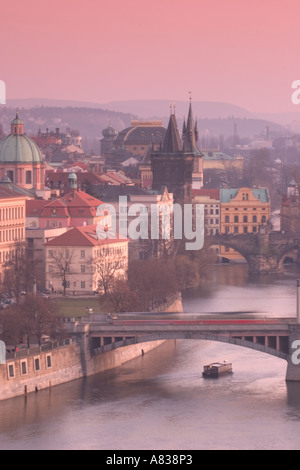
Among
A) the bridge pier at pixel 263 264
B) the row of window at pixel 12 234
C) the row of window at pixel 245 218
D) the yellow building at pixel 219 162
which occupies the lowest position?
the yellow building at pixel 219 162

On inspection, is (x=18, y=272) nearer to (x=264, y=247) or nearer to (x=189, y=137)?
(x=264, y=247)

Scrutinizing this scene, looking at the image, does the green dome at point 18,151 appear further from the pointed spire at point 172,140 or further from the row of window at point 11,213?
the row of window at point 11,213

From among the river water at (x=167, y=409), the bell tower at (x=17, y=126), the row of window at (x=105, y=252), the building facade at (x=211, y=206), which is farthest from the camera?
the building facade at (x=211, y=206)

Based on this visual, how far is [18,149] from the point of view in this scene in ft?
323

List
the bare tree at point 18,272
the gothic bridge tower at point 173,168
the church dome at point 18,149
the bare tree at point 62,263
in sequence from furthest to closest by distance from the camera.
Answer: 1. the gothic bridge tower at point 173,168
2. the church dome at point 18,149
3. the bare tree at point 62,263
4. the bare tree at point 18,272

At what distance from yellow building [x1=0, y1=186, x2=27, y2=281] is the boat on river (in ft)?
60.2

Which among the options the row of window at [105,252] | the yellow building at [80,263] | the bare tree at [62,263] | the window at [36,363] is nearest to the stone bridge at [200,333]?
the window at [36,363]

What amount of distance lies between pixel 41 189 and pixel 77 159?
53286 millimetres

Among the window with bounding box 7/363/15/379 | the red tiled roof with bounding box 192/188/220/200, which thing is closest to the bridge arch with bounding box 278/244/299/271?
the red tiled roof with bounding box 192/188/220/200

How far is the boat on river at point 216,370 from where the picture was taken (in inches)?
2411

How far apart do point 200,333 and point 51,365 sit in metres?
4.53

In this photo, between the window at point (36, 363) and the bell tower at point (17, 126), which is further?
the bell tower at point (17, 126)

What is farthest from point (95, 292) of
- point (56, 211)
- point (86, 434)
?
point (86, 434)

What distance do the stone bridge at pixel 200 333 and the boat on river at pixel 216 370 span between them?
4.13 ft
